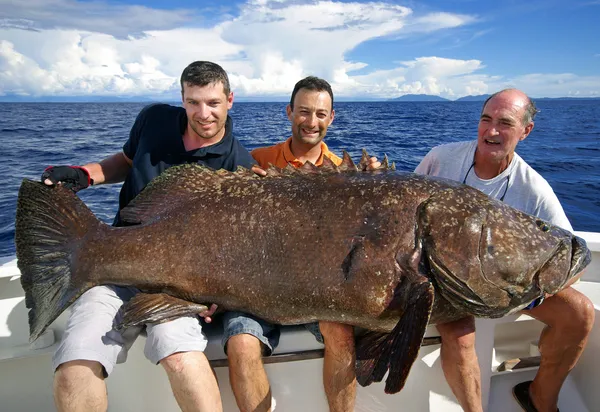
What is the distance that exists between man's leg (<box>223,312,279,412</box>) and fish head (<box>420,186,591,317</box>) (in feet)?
3.74

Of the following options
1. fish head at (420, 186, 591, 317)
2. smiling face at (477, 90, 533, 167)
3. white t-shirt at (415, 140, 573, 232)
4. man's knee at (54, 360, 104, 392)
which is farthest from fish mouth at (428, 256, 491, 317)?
man's knee at (54, 360, 104, 392)

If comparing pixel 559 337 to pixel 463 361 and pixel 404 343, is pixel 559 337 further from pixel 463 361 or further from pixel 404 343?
pixel 404 343

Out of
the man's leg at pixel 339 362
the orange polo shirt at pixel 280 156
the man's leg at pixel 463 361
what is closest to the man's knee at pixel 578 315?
the man's leg at pixel 463 361

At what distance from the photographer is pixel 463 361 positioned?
9.23ft

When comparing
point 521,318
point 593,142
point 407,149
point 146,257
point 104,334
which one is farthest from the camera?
point 593,142

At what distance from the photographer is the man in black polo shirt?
8.16 ft

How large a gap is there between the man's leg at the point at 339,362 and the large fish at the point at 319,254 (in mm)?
83

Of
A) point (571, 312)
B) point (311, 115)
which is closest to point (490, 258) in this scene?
point (571, 312)

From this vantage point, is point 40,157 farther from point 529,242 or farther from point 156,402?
point 529,242

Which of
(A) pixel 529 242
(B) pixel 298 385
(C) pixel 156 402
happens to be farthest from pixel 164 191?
(A) pixel 529 242

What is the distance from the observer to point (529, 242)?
269 cm

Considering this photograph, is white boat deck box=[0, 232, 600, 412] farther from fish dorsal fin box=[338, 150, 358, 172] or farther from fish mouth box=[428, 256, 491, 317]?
fish dorsal fin box=[338, 150, 358, 172]

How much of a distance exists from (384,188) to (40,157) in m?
14.9

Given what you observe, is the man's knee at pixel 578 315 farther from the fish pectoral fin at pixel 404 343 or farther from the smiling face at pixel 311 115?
the smiling face at pixel 311 115
